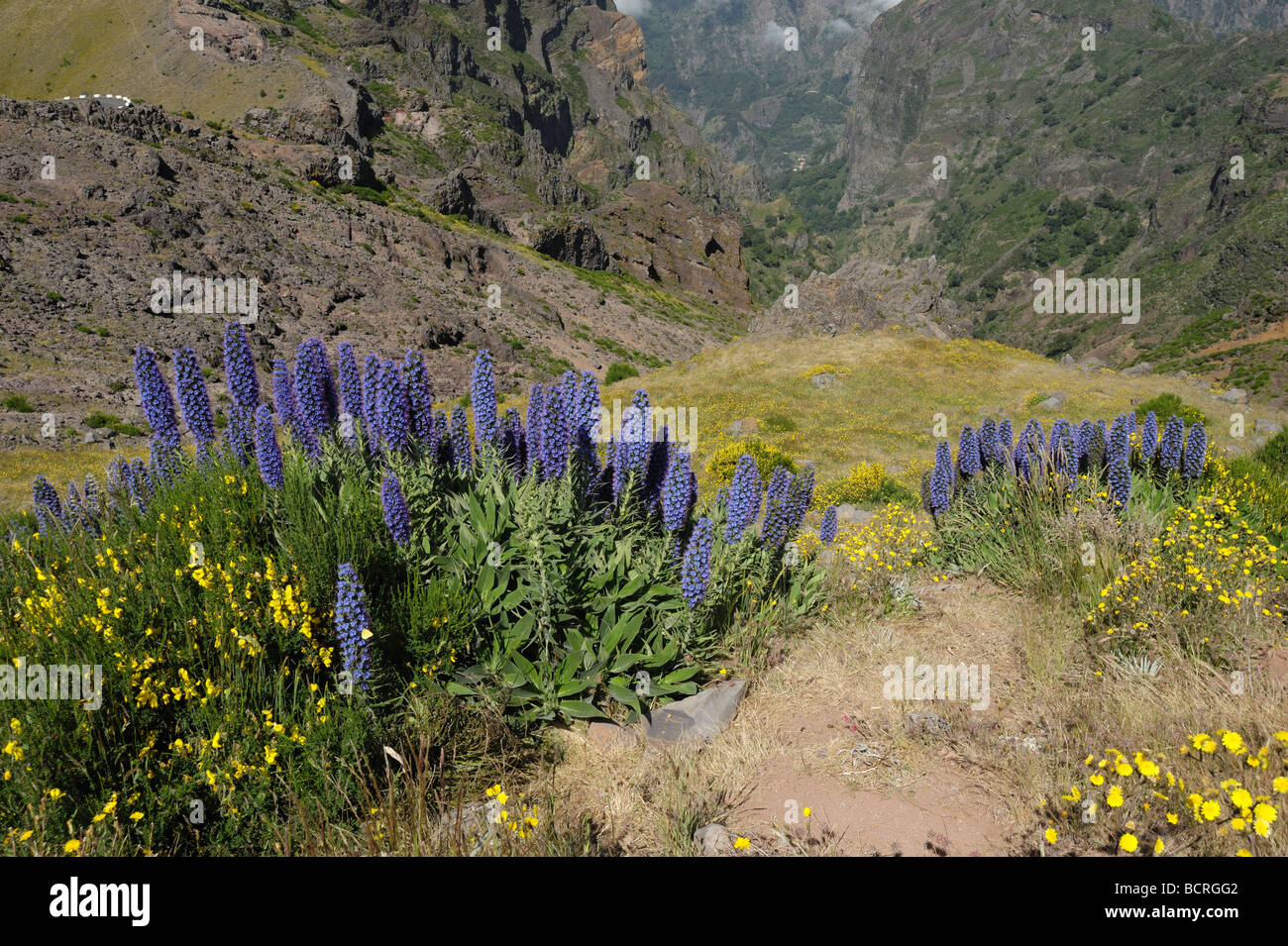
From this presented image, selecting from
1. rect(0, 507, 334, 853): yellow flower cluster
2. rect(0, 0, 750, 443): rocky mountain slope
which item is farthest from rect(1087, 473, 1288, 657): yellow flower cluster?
rect(0, 0, 750, 443): rocky mountain slope

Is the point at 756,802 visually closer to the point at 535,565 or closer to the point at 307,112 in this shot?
the point at 535,565

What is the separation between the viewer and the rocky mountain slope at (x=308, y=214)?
1328 inches

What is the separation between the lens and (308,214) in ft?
161

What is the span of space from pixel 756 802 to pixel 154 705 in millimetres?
3272

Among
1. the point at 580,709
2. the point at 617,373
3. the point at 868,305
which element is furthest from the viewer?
the point at 868,305

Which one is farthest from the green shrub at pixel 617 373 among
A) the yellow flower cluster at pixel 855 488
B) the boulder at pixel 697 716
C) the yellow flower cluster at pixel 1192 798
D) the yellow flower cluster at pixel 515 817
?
the yellow flower cluster at pixel 1192 798

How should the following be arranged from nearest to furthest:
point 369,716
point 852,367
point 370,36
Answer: point 369,716 → point 852,367 → point 370,36

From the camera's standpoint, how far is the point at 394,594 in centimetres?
426

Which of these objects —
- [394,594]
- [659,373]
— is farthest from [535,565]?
[659,373]

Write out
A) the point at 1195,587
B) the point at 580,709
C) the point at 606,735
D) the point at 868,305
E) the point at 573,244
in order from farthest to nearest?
the point at 573,244
the point at 868,305
the point at 1195,587
the point at 606,735
the point at 580,709

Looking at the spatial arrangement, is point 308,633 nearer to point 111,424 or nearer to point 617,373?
point 111,424

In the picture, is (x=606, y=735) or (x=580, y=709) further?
(x=606, y=735)

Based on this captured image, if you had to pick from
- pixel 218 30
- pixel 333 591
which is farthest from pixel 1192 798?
pixel 218 30

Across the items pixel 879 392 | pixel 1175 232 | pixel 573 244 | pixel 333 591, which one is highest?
pixel 1175 232
